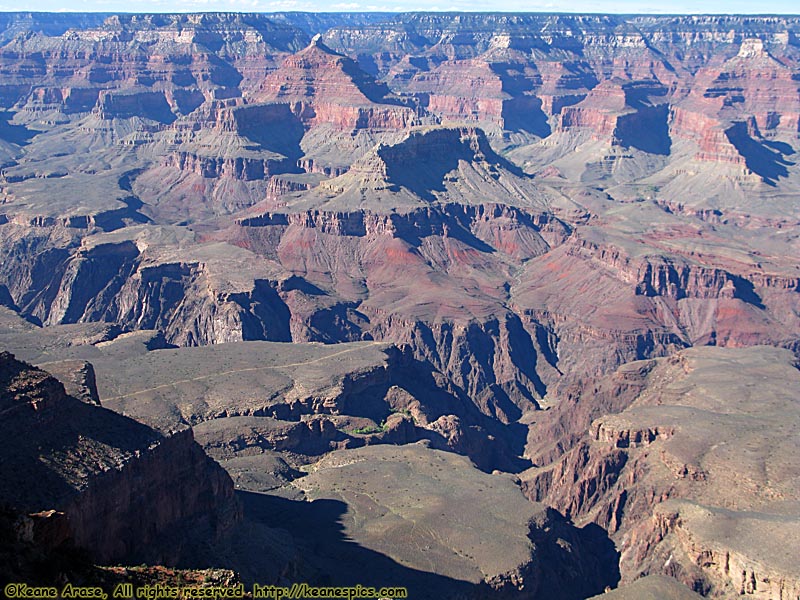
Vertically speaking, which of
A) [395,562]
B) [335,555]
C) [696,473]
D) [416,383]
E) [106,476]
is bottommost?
[416,383]

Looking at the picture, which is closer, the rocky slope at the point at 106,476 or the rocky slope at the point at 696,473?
the rocky slope at the point at 106,476

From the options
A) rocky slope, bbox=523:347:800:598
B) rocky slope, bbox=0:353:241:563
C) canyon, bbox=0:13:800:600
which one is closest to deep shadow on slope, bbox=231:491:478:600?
canyon, bbox=0:13:800:600

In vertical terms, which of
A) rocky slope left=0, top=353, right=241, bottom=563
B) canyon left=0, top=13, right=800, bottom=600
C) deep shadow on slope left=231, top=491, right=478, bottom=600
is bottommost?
canyon left=0, top=13, right=800, bottom=600

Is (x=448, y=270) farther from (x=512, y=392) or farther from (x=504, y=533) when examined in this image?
(x=504, y=533)

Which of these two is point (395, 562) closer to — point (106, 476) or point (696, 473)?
point (106, 476)

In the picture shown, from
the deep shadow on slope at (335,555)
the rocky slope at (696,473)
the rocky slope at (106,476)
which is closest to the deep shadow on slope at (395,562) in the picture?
the deep shadow on slope at (335,555)

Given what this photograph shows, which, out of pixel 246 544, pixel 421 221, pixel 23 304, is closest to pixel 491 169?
pixel 421 221

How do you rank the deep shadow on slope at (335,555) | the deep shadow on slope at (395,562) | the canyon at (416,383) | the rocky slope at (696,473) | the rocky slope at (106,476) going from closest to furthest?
the rocky slope at (106,476) < the canyon at (416,383) < the deep shadow on slope at (335,555) < the deep shadow on slope at (395,562) < the rocky slope at (696,473)

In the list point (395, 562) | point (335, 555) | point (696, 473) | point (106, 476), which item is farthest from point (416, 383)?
point (106, 476)

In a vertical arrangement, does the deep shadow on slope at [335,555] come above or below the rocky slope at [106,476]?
below

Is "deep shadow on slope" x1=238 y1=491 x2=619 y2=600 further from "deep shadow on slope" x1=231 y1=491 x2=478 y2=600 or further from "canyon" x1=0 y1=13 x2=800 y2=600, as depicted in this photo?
"canyon" x1=0 y1=13 x2=800 y2=600

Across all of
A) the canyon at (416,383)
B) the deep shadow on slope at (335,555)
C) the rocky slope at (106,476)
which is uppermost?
the rocky slope at (106,476)

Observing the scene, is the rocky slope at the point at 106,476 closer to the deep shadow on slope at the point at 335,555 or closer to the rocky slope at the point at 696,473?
the deep shadow on slope at the point at 335,555
